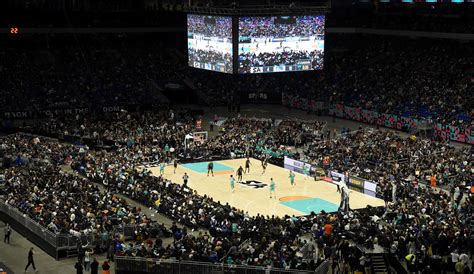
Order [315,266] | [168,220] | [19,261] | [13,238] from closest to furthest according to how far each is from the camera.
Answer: [315,266]
[19,261]
[13,238]
[168,220]

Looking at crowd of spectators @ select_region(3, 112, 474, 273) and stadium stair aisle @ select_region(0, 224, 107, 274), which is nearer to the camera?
crowd of spectators @ select_region(3, 112, 474, 273)

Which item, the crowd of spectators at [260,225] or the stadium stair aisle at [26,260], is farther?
the stadium stair aisle at [26,260]

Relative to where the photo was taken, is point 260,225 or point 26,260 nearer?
point 26,260

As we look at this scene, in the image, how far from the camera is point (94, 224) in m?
41.0

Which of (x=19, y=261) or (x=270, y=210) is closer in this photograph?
(x=19, y=261)

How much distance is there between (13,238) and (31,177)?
6682 mm

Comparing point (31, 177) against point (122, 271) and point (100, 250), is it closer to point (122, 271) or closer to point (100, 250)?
point (100, 250)

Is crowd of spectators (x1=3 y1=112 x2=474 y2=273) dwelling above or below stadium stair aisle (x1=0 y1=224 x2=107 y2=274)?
above

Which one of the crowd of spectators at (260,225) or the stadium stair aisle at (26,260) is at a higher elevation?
the crowd of spectators at (260,225)

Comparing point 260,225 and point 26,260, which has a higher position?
point 260,225

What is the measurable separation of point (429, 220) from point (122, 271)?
15.6 meters

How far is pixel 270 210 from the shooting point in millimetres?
49688

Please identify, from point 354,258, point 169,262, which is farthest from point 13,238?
point 354,258

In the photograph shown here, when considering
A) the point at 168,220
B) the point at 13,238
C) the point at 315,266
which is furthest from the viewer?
the point at 168,220
